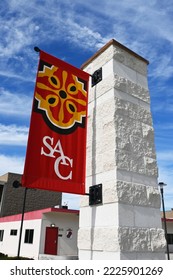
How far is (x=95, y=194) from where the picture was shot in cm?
342

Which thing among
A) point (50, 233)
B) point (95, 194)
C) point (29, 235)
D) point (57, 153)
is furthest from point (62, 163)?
point (29, 235)

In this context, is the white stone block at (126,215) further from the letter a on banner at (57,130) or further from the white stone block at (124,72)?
the white stone block at (124,72)

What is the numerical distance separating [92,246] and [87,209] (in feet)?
1.66

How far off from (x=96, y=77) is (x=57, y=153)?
63.1 inches

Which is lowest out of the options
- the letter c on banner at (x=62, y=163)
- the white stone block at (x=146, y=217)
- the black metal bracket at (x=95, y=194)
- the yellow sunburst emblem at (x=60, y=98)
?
the white stone block at (x=146, y=217)

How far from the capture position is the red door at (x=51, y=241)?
55.5 feet

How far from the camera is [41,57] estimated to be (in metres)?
3.74

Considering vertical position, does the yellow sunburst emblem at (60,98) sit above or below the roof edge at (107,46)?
below

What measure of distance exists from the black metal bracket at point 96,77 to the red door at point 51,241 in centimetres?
1520

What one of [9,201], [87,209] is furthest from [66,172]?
[9,201]

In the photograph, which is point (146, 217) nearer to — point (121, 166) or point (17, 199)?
point (121, 166)

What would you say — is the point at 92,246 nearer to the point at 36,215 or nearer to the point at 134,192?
the point at 134,192

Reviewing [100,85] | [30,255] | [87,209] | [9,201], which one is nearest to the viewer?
[87,209]

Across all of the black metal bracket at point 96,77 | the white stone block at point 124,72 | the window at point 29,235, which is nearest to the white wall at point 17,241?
the window at point 29,235
